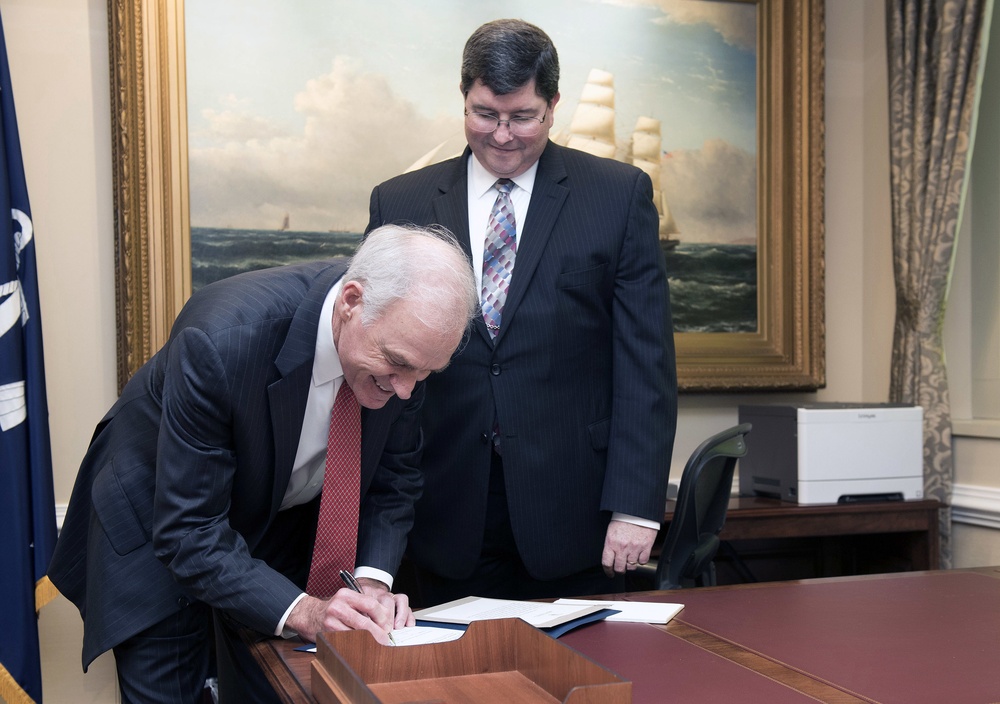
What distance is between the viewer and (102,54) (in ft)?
10.5

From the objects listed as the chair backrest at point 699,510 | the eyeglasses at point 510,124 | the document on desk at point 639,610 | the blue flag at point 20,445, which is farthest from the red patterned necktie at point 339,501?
the blue flag at point 20,445

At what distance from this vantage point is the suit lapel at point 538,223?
2.14 m

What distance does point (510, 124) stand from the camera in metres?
2.14

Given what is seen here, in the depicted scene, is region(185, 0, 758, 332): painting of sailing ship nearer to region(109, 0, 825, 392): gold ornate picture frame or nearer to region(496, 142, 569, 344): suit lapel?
region(109, 0, 825, 392): gold ornate picture frame

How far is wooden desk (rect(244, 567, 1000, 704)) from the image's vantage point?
4.06 ft

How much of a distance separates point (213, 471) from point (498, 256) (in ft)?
2.95

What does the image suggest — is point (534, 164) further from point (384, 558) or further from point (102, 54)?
point (102, 54)

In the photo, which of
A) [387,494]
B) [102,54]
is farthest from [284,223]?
[387,494]

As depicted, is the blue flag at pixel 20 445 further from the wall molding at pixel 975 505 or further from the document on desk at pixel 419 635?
the wall molding at pixel 975 505

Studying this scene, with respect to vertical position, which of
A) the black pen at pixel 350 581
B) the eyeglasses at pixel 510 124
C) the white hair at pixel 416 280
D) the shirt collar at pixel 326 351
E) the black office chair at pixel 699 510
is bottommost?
the black office chair at pixel 699 510

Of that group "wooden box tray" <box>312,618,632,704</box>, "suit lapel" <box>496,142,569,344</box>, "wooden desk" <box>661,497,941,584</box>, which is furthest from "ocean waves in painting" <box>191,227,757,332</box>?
"wooden box tray" <box>312,618,632,704</box>

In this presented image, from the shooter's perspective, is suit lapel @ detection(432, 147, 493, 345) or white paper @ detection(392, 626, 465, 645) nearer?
white paper @ detection(392, 626, 465, 645)

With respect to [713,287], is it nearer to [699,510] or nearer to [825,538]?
[825,538]

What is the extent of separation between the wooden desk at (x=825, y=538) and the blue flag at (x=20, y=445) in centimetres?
194
